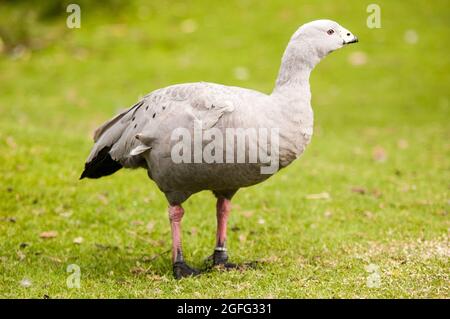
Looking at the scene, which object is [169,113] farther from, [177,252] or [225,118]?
[177,252]

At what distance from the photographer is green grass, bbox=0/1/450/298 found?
5746 mm

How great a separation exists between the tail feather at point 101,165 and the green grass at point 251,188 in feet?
2.88

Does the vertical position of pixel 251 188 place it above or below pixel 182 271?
above

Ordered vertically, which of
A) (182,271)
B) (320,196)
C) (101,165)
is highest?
(101,165)

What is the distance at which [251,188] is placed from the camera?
8719mm

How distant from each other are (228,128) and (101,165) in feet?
5.75

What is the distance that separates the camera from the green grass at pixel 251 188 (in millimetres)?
5746

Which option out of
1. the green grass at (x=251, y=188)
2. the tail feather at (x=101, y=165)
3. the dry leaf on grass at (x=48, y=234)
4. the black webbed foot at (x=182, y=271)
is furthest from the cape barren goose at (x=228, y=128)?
the dry leaf on grass at (x=48, y=234)

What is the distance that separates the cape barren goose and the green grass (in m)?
0.92

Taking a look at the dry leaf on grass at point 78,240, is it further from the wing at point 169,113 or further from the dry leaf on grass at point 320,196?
the dry leaf on grass at point 320,196

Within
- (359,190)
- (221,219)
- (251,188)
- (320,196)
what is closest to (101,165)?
(221,219)

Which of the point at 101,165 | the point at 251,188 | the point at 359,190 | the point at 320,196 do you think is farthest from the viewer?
the point at 251,188
